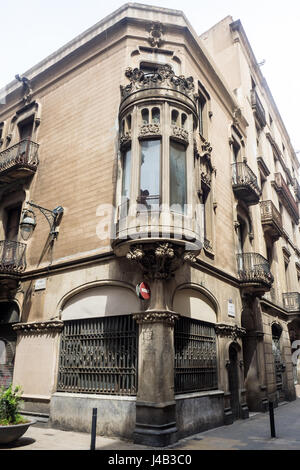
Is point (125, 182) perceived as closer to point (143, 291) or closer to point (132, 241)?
point (132, 241)

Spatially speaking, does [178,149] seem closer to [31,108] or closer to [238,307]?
[238,307]

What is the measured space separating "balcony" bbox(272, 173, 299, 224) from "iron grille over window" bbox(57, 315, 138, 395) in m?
17.1

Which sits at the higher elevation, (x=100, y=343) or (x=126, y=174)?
(x=126, y=174)

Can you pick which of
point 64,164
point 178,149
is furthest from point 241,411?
point 64,164

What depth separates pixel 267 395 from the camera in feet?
52.4

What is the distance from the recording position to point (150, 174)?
10.7m

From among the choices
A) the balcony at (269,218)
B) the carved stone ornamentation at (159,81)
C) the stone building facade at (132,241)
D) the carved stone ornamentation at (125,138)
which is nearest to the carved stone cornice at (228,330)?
the stone building facade at (132,241)

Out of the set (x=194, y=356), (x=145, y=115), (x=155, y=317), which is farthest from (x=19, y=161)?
(x=194, y=356)

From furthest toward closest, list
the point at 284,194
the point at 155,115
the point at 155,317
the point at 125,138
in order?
the point at 284,194
the point at 125,138
the point at 155,115
the point at 155,317

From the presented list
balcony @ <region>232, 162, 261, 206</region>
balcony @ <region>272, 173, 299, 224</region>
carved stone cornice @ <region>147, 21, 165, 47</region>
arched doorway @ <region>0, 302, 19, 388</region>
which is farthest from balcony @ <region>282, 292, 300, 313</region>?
carved stone cornice @ <region>147, 21, 165, 47</region>

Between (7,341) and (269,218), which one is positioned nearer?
(7,341)

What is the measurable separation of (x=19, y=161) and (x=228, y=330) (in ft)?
34.0

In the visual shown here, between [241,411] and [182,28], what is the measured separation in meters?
14.4
